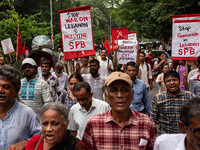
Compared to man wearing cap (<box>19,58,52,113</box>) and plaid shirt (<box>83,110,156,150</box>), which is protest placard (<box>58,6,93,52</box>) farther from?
plaid shirt (<box>83,110,156,150</box>)

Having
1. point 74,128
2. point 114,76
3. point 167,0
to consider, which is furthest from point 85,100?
point 167,0

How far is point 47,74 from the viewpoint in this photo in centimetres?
540

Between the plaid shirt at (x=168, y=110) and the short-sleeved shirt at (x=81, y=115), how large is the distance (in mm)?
841

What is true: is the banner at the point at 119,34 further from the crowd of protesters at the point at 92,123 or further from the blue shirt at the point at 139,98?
the crowd of protesters at the point at 92,123

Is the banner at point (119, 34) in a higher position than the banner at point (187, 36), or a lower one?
higher

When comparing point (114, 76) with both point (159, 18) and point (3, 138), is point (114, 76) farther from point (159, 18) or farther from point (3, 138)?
point (159, 18)

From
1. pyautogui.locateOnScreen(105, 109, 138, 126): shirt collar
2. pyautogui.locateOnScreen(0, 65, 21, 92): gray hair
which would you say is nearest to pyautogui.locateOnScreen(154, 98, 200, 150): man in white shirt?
pyautogui.locateOnScreen(105, 109, 138, 126): shirt collar

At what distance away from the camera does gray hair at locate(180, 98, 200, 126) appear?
75.9 inches

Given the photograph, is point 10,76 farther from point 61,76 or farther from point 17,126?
point 61,76

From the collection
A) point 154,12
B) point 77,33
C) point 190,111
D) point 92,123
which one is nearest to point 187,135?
point 190,111

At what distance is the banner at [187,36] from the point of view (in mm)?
5980

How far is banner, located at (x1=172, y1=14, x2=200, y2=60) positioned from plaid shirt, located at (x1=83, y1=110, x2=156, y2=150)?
4.15 m

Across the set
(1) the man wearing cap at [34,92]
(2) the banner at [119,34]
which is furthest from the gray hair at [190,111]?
(2) the banner at [119,34]

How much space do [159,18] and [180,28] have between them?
40.9 ft
